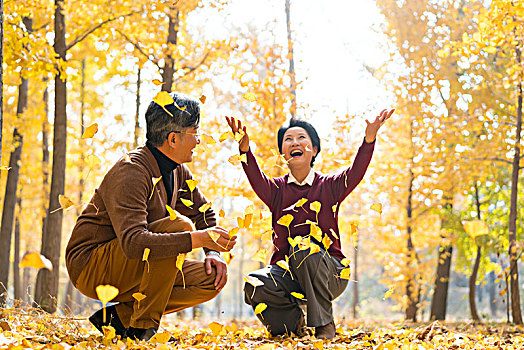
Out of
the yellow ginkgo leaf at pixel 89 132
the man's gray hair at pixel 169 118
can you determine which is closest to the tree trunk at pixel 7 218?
the man's gray hair at pixel 169 118

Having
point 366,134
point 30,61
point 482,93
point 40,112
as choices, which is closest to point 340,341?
point 366,134

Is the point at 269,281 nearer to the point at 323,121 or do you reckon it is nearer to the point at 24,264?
the point at 24,264

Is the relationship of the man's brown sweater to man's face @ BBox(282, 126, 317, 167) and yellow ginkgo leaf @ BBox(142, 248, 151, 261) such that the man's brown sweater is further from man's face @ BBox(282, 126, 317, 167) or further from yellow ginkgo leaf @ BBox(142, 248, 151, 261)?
man's face @ BBox(282, 126, 317, 167)

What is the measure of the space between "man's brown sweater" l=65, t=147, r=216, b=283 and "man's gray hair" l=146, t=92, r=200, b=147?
10 cm

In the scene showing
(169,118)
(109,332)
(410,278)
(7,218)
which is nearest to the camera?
(109,332)

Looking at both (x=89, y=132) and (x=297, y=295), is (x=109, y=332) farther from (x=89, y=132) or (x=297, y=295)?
(x=297, y=295)

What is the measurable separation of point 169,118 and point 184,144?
0.50 feet

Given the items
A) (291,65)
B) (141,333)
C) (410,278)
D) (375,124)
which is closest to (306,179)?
(375,124)

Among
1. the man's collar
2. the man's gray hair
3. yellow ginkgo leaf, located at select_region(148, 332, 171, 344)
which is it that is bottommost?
yellow ginkgo leaf, located at select_region(148, 332, 171, 344)

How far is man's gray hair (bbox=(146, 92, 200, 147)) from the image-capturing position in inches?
103

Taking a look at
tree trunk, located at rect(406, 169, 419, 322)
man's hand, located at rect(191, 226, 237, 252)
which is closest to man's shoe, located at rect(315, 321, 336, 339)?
man's hand, located at rect(191, 226, 237, 252)

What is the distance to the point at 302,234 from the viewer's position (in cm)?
317

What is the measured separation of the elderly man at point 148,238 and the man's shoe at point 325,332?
64 cm

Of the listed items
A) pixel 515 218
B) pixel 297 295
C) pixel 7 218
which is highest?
pixel 515 218
